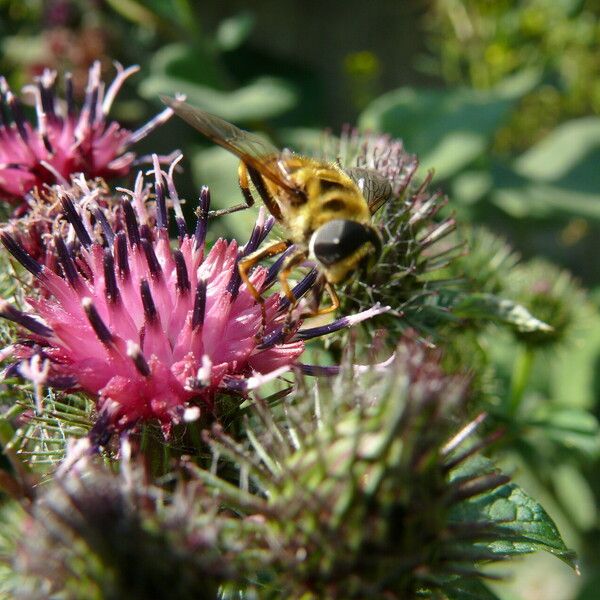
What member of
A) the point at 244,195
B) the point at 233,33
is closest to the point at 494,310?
the point at 244,195

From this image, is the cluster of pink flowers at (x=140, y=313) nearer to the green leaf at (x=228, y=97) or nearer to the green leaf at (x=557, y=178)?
the green leaf at (x=228, y=97)

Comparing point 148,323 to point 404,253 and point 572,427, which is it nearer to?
point 404,253

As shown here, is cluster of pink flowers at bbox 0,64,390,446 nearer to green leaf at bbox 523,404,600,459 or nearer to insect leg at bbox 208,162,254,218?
insect leg at bbox 208,162,254,218

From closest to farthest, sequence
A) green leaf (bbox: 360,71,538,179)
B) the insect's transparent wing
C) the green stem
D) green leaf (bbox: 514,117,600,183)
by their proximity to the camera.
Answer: the insect's transparent wing → the green stem → green leaf (bbox: 360,71,538,179) → green leaf (bbox: 514,117,600,183)

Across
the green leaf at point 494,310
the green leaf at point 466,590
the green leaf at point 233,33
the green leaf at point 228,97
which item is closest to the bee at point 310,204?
the green leaf at point 494,310

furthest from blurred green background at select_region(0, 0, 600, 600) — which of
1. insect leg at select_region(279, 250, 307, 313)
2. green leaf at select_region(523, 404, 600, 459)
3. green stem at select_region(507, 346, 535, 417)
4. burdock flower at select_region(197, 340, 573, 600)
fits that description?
burdock flower at select_region(197, 340, 573, 600)

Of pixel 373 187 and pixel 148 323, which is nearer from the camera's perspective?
pixel 148 323

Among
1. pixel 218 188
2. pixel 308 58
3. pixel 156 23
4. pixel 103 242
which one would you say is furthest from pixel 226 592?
pixel 308 58

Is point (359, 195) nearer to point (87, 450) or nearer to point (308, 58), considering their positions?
point (87, 450)

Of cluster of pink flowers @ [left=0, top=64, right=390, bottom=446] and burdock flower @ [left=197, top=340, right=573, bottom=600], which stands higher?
cluster of pink flowers @ [left=0, top=64, right=390, bottom=446]
